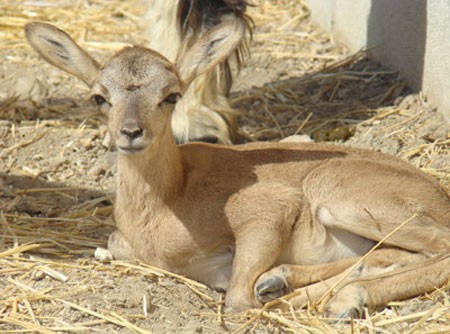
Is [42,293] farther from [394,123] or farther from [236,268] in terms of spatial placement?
[394,123]

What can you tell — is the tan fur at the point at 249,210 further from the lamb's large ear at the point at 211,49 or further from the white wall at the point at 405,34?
the white wall at the point at 405,34

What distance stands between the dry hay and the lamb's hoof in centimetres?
19

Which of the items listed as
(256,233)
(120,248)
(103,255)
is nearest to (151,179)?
(120,248)

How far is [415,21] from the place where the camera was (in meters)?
8.44

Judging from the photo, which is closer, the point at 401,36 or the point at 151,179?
the point at 151,179

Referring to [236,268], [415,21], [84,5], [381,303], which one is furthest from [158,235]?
[84,5]

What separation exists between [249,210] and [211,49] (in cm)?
97

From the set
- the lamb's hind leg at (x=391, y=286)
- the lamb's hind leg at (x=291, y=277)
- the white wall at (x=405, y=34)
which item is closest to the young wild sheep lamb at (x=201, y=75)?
the white wall at (x=405, y=34)

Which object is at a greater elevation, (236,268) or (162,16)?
(162,16)

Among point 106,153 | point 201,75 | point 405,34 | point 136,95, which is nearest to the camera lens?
point 136,95

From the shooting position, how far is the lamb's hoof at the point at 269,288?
5.66 m

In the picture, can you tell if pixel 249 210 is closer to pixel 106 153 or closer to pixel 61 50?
pixel 61 50

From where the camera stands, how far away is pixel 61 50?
19.8ft

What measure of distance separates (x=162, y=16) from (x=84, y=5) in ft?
13.0
